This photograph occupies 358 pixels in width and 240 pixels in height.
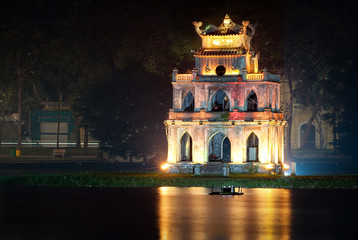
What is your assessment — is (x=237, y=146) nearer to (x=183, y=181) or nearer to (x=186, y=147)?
(x=186, y=147)

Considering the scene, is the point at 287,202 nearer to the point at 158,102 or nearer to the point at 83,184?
the point at 83,184

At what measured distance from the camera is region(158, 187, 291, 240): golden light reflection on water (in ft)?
146

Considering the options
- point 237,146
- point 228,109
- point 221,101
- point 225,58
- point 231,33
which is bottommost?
point 237,146

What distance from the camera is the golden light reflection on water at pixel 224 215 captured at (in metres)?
44.5

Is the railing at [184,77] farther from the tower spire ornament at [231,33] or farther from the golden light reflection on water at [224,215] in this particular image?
the golden light reflection on water at [224,215]

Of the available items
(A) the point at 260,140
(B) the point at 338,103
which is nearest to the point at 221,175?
(A) the point at 260,140

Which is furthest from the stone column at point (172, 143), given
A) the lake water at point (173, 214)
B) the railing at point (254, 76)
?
the lake water at point (173, 214)

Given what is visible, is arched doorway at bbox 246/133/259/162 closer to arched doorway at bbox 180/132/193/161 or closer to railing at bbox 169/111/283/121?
railing at bbox 169/111/283/121

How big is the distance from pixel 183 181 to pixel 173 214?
20955mm

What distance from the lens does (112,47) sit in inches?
4791

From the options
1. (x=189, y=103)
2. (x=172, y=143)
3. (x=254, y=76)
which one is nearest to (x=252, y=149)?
(x=254, y=76)

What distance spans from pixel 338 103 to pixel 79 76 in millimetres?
41351

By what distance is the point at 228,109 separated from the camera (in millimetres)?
84125

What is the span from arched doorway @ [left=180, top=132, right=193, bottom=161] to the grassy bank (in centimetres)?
898
